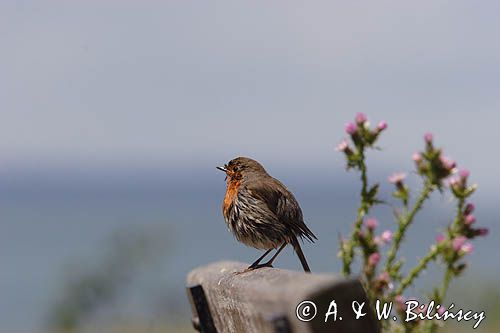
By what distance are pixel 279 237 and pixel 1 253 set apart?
101482 millimetres

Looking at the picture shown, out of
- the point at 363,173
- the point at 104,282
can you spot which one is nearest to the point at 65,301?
the point at 104,282

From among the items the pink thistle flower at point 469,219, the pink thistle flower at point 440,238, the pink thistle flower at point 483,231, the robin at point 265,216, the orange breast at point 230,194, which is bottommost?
the pink thistle flower at point 483,231

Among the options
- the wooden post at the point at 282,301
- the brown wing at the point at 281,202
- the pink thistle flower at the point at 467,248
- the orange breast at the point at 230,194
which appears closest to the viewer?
the wooden post at the point at 282,301

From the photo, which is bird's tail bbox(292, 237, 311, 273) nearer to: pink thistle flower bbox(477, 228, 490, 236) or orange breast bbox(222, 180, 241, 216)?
orange breast bbox(222, 180, 241, 216)

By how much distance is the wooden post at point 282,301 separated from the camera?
10.8 feet

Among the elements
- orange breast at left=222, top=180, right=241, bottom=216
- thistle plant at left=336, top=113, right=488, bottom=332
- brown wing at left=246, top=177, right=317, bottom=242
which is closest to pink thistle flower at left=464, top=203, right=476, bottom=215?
thistle plant at left=336, top=113, right=488, bottom=332

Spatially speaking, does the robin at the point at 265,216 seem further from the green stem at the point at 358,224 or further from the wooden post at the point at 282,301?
the wooden post at the point at 282,301

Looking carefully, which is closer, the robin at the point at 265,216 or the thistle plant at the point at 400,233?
the thistle plant at the point at 400,233

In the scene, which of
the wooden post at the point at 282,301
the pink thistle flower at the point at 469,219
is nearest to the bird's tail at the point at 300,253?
the pink thistle flower at the point at 469,219

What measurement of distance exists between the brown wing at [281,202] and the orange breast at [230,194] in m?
0.15

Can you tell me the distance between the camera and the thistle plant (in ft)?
20.3

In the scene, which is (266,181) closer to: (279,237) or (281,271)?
(279,237)

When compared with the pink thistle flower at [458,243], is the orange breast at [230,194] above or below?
above

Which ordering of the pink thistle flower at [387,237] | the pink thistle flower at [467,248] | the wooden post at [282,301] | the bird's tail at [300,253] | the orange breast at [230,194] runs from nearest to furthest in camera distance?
the wooden post at [282,301] → the pink thistle flower at [467,248] → the pink thistle flower at [387,237] → the bird's tail at [300,253] → the orange breast at [230,194]
